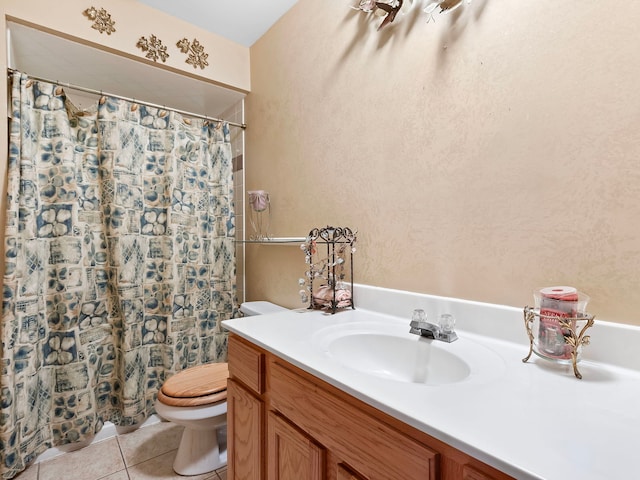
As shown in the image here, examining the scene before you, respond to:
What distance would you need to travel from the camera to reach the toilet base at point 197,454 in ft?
4.75

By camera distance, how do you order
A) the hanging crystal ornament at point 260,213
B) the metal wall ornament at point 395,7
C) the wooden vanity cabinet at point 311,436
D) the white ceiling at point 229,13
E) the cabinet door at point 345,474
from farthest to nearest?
the hanging crystal ornament at point 260,213
the white ceiling at point 229,13
the metal wall ornament at point 395,7
the cabinet door at point 345,474
the wooden vanity cabinet at point 311,436

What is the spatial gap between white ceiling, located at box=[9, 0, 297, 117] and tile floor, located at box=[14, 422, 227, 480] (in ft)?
6.65

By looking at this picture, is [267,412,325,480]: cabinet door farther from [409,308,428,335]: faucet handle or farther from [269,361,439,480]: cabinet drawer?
[409,308,428,335]: faucet handle

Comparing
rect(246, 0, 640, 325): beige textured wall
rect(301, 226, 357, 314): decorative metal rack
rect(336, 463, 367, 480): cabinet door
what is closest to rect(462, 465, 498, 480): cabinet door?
rect(336, 463, 367, 480): cabinet door

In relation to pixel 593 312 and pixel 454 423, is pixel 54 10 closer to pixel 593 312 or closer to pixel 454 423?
pixel 454 423

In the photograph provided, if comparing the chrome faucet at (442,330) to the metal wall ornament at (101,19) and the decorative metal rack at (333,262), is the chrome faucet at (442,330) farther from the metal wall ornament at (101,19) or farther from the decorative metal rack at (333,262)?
the metal wall ornament at (101,19)

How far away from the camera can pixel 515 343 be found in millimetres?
843

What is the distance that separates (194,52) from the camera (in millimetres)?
1909

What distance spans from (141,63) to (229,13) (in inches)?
23.6

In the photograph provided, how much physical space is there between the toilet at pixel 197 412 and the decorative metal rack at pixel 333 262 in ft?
2.10

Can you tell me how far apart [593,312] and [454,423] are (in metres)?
0.56

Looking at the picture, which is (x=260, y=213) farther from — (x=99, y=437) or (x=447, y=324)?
(x=99, y=437)

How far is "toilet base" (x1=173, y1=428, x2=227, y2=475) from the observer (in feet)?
4.75

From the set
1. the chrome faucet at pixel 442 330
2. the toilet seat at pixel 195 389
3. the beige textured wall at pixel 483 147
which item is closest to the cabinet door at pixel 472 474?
the chrome faucet at pixel 442 330
